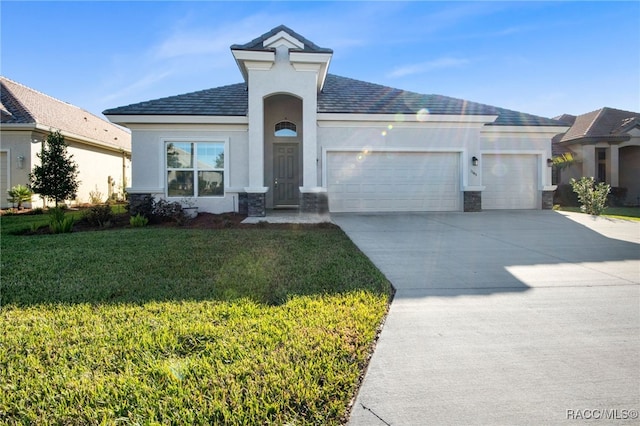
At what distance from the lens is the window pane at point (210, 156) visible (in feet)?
39.8

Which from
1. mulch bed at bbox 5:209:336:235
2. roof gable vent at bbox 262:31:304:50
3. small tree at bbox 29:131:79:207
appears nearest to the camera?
mulch bed at bbox 5:209:336:235

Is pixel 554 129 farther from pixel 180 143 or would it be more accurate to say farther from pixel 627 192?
pixel 180 143

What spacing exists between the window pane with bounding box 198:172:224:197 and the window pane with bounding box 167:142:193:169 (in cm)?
60

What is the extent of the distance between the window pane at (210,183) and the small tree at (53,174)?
613 centimetres

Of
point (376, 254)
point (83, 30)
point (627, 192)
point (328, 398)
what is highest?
point (83, 30)

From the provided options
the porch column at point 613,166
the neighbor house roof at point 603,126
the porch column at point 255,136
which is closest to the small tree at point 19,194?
the porch column at point 255,136

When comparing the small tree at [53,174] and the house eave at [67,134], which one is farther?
the house eave at [67,134]

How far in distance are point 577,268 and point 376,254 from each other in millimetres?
3084

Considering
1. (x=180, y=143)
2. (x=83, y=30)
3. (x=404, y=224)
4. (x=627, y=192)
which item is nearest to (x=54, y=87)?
(x=83, y=30)

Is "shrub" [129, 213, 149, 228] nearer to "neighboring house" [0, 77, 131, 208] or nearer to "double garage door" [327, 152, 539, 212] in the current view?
"double garage door" [327, 152, 539, 212]

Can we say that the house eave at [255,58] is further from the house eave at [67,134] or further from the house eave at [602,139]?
the house eave at [602,139]

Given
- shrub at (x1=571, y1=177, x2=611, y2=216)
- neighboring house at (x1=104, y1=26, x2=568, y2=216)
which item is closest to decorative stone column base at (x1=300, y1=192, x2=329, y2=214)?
neighboring house at (x1=104, y1=26, x2=568, y2=216)

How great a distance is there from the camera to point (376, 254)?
6336mm

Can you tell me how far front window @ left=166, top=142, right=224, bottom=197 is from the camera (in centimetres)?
1212
